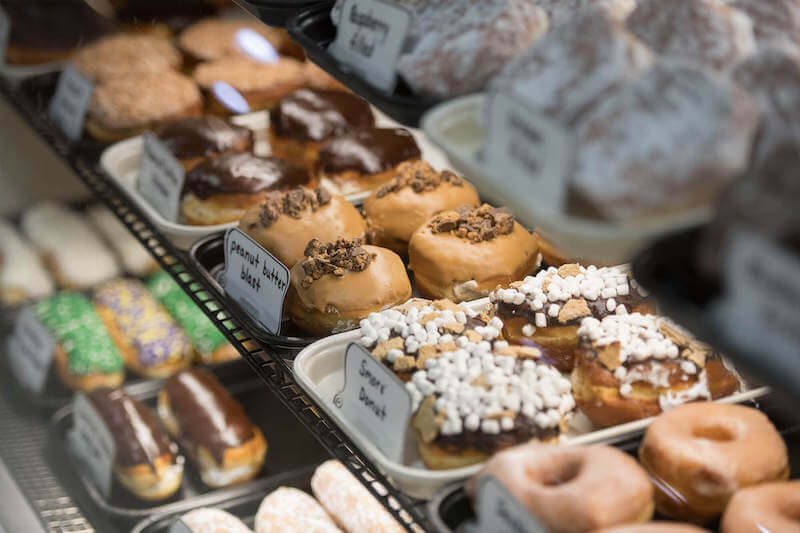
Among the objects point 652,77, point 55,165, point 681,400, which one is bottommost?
point 55,165

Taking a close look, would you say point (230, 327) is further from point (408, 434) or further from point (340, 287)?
point (408, 434)

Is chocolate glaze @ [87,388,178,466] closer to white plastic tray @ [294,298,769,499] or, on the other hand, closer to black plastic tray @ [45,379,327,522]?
black plastic tray @ [45,379,327,522]

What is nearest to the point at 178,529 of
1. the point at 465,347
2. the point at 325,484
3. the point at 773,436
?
the point at 325,484

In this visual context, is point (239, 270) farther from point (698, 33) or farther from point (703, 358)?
point (698, 33)

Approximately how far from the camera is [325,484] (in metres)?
1.94

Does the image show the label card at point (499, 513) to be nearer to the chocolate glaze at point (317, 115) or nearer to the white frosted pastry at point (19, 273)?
the chocolate glaze at point (317, 115)

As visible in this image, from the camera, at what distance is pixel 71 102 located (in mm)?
2170

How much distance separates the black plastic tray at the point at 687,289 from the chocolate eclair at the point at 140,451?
1610 mm

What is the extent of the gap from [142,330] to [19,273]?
54cm

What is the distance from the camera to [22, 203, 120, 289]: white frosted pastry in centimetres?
288

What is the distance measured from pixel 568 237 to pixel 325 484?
1.30 m

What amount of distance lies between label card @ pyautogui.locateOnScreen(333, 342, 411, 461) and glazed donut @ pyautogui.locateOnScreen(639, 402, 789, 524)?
1.09 ft

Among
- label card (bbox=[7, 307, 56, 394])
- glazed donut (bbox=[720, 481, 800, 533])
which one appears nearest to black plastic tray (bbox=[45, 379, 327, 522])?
label card (bbox=[7, 307, 56, 394])

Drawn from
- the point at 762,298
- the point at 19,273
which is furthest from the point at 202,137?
the point at 762,298
